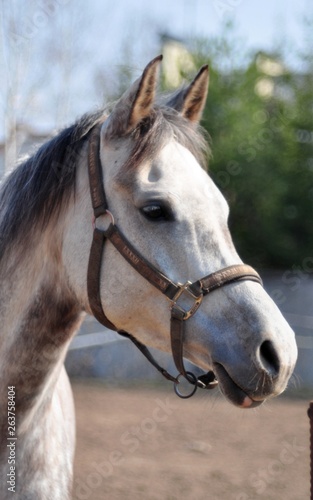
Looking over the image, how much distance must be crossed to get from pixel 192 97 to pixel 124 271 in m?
0.77

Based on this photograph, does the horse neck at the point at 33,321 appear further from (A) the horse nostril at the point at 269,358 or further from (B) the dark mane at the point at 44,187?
(A) the horse nostril at the point at 269,358

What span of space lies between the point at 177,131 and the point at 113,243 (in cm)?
46

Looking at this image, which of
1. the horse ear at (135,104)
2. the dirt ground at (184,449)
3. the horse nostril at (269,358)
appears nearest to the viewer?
the horse nostril at (269,358)

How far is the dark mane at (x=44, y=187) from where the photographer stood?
215 centimetres

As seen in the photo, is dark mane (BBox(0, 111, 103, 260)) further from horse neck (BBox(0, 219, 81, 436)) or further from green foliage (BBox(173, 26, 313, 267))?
green foliage (BBox(173, 26, 313, 267))

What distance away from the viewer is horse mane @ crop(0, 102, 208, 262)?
2.15m

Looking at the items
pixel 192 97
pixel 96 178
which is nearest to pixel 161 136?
pixel 96 178

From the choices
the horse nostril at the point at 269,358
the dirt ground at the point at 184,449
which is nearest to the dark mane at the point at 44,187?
the horse nostril at the point at 269,358

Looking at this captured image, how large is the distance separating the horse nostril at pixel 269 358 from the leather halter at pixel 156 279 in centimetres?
22

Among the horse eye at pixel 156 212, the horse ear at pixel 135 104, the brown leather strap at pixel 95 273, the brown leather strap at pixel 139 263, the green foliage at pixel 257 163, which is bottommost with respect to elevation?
the green foliage at pixel 257 163

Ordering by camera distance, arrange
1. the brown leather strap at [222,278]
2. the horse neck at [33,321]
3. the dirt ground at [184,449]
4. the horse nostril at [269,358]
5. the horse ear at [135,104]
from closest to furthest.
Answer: the horse nostril at [269,358] < the brown leather strap at [222,278] < the horse ear at [135,104] < the horse neck at [33,321] < the dirt ground at [184,449]

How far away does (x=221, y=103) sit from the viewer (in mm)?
13422

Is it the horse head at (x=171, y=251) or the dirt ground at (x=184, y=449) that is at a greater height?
the horse head at (x=171, y=251)

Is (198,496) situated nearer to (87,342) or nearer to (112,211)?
(112,211)
